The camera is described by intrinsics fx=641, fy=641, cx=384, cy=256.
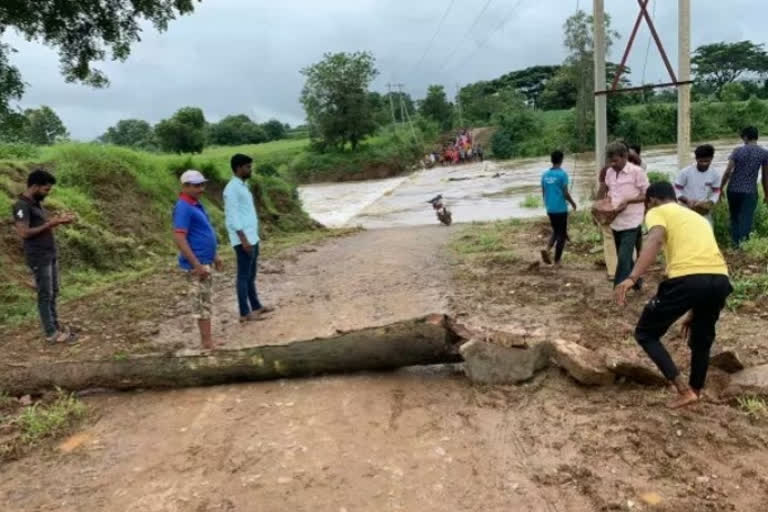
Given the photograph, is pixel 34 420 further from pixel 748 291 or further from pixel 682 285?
pixel 748 291

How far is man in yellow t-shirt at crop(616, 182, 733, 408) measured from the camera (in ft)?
13.0

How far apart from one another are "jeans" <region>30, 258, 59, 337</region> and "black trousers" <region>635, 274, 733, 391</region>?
547 centimetres

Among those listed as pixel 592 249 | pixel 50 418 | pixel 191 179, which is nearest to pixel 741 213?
pixel 592 249

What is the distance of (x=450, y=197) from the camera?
2875 centimetres

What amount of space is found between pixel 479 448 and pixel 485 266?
19.7ft

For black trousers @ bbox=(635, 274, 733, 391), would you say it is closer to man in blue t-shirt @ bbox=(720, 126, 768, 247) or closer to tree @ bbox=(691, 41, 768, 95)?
man in blue t-shirt @ bbox=(720, 126, 768, 247)

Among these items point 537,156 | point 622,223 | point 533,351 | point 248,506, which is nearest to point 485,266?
point 622,223

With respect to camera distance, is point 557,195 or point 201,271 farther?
point 557,195

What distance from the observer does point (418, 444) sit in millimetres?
4062

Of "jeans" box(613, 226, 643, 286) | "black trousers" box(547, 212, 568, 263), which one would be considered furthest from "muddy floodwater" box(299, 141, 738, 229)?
"jeans" box(613, 226, 643, 286)

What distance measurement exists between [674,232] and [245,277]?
14.4 ft

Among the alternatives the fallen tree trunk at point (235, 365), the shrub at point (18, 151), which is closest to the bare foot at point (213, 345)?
the fallen tree trunk at point (235, 365)

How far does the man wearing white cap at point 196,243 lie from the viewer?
224 inches

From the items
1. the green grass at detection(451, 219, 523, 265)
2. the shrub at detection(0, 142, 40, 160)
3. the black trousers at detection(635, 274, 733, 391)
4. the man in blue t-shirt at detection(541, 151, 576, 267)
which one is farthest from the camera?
the shrub at detection(0, 142, 40, 160)
